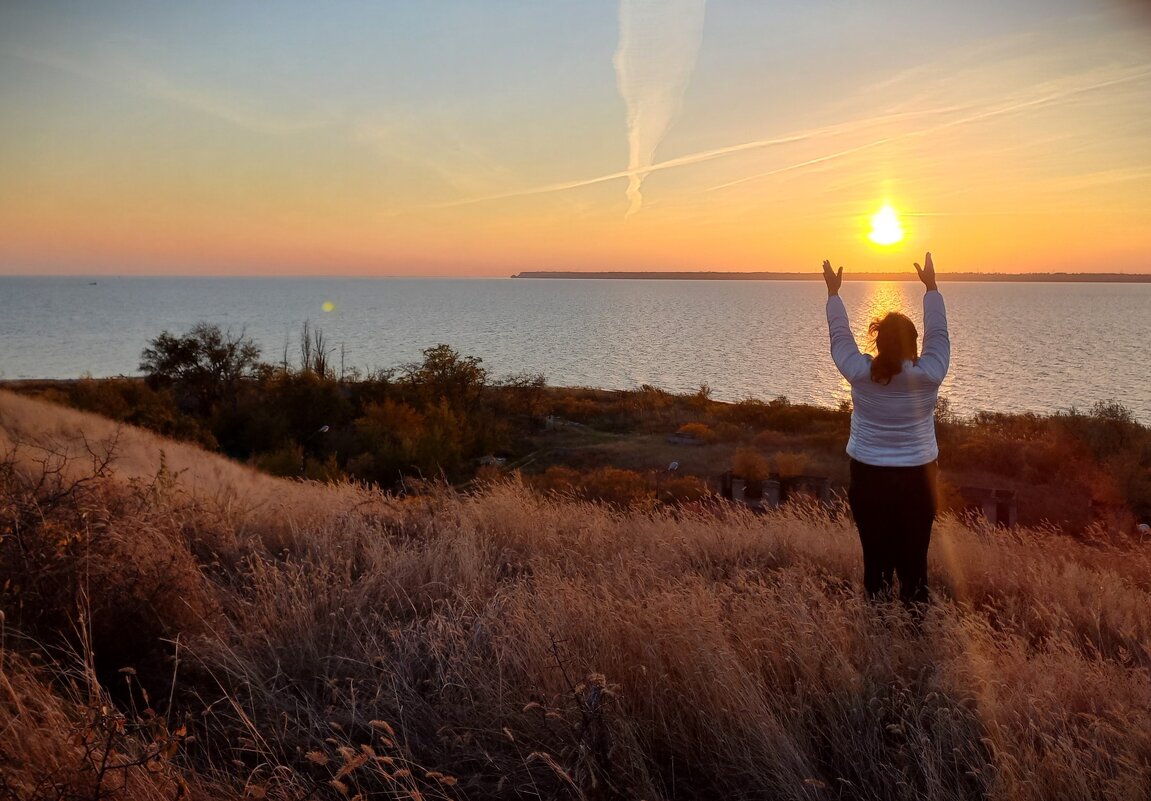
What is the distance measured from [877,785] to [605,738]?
0.96 m

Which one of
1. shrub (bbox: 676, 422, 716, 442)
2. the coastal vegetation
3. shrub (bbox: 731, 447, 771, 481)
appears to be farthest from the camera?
shrub (bbox: 676, 422, 716, 442)

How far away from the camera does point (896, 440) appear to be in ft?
13.0

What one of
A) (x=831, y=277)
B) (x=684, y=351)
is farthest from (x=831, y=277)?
(x=684, y=351)

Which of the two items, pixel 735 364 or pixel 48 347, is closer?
pixel 735 364

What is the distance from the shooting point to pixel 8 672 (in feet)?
9.12

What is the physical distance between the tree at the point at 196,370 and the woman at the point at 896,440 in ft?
100

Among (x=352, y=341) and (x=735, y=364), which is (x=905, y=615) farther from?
(x=352, y=341)

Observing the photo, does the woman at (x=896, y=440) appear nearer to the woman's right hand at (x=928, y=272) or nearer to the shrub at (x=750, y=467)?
the woman's right hand at (x=928, y=272)

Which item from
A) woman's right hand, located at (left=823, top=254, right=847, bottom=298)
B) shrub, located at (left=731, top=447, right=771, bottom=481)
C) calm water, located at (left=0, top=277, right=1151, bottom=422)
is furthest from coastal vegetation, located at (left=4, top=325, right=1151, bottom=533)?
calm water, located at (left=0, top=277, right=1151, bottom=422)

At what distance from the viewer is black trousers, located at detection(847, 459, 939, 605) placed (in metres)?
3.98

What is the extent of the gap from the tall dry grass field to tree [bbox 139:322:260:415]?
28.7m

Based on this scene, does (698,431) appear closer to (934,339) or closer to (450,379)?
(450,379)

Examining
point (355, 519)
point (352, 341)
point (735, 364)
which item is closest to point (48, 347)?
point (352, 341)

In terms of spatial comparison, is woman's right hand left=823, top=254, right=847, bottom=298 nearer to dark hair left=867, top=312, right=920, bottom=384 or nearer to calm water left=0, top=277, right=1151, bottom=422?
dark hair left=867, top=312, right=920, bottom=384
